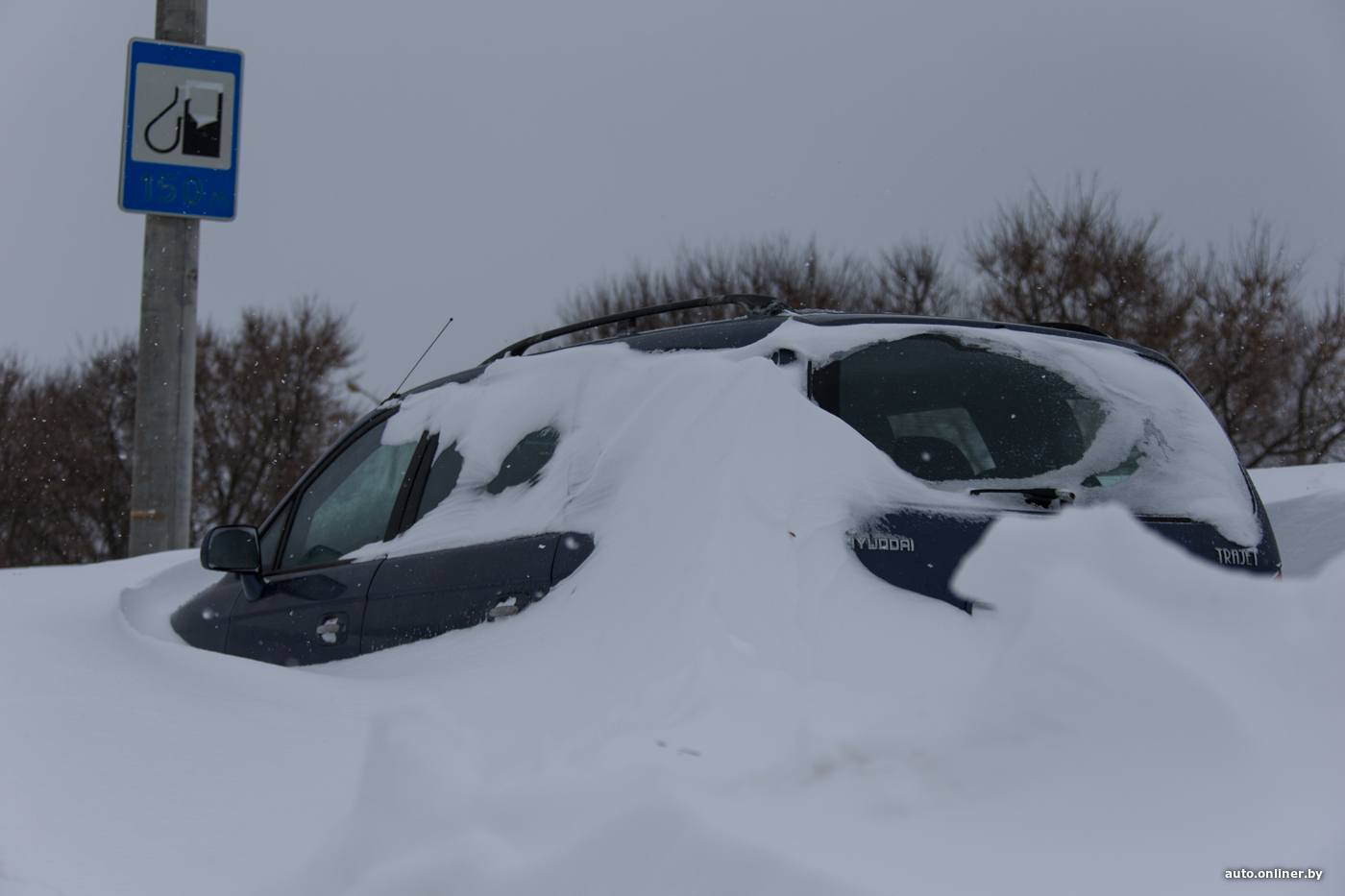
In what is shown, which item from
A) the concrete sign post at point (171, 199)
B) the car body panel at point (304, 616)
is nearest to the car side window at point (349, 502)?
the car body panel at point (304, 616)

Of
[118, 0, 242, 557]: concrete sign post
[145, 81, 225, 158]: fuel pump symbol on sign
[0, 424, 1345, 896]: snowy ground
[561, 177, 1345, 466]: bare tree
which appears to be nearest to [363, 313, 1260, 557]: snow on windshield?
[0, 424, 1345, 896]: snowy ground

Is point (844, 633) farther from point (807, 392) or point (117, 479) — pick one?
point (117, 479)

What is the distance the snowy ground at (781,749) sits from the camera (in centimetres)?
111

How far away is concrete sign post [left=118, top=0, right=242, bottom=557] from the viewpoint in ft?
21.2

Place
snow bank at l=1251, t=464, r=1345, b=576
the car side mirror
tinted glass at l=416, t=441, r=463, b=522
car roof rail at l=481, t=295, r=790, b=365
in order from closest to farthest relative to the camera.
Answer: car roof rail at l=481, t=295, r=790, b=365
tinted glass at l=416, t=441, r=463, b=522
the car side mirror
snow bank at l=1251, t=464, r=1345, b=576

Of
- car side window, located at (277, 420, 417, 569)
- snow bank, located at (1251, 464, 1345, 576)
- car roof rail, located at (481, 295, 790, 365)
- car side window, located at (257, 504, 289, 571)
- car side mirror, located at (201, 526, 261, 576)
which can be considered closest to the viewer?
car roof rail, located at (481, 295, 790, 365)

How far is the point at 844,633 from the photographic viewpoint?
182 cm

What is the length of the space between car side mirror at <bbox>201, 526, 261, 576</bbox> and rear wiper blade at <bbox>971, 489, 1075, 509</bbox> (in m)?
2.52

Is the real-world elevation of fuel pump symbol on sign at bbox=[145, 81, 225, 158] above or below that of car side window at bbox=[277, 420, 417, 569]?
above

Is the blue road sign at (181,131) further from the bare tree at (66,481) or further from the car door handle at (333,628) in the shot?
the bare tree at (66,481)

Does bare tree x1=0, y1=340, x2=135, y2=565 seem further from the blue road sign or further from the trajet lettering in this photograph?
the trajet lettering

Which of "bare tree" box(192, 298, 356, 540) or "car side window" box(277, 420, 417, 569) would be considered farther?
"bare tree" box(192, 298, 356, 540)

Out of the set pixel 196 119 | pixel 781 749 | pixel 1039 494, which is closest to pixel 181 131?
pixel 196 119

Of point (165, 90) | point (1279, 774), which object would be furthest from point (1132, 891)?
point (165, 90)
